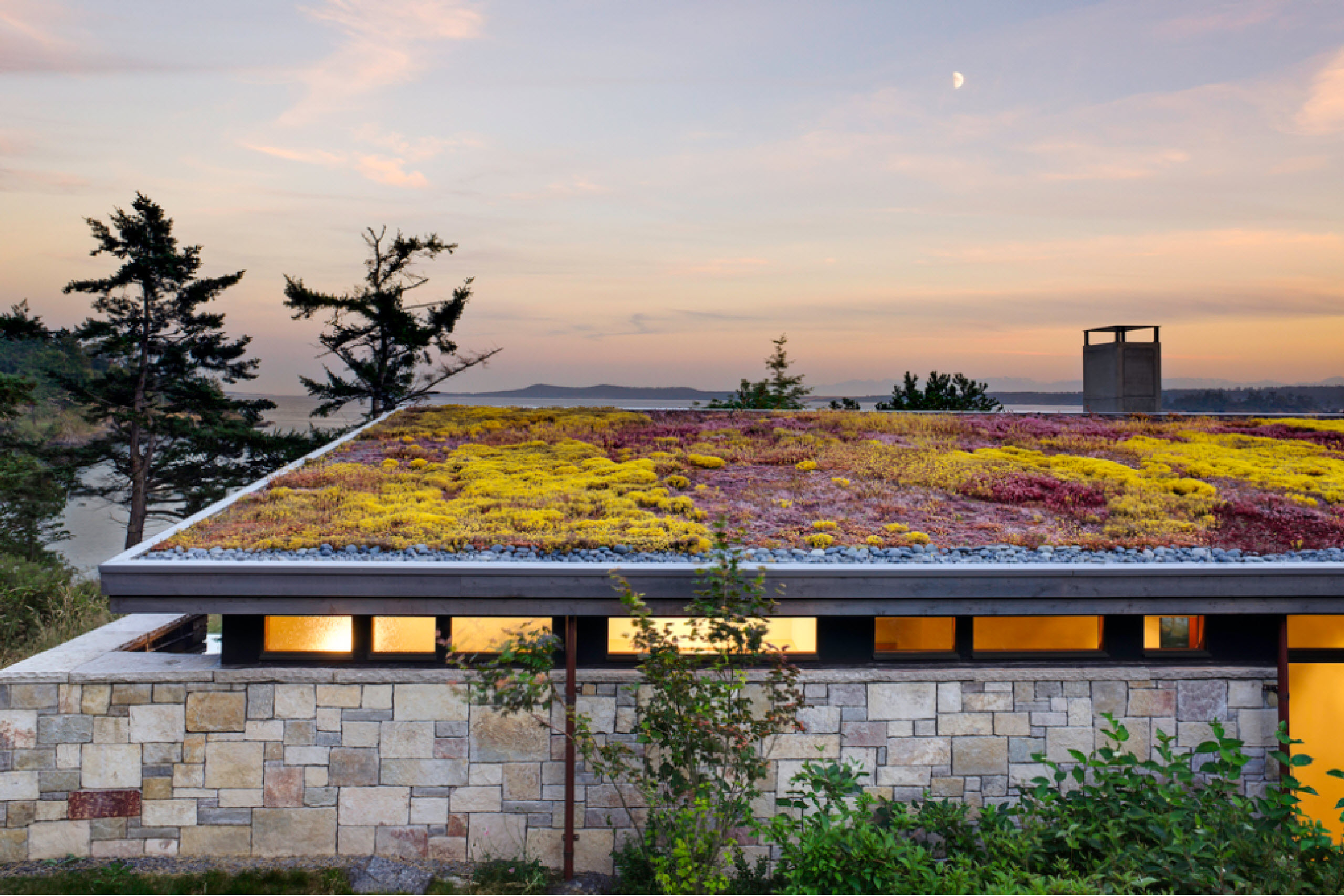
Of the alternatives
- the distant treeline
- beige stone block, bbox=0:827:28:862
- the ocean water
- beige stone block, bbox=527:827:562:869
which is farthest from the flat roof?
the distant treeline

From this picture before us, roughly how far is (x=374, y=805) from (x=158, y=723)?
172cm

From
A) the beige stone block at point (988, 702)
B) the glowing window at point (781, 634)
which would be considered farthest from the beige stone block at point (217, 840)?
the beige stone block at point (988, 702)

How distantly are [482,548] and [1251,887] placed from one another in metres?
5.30

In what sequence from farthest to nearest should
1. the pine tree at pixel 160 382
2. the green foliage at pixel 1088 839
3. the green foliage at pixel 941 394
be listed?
the green foliage at pixel 941 394 < the pine tree at pixel 160 382 < the green foliage at pixel 1088 839

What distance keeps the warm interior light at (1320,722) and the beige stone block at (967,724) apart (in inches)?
119

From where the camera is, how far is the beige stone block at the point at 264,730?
208 inches

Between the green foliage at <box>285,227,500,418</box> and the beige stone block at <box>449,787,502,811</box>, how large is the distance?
17547 mm

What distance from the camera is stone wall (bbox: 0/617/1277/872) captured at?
17.3ft

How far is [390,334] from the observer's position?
21.8 meters

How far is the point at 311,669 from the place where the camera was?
528 cm

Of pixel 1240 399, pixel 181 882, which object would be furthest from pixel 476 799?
pixel 1240 399

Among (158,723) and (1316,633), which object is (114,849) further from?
(1316,633)

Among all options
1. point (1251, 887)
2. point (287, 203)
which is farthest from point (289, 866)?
point (287, 203)

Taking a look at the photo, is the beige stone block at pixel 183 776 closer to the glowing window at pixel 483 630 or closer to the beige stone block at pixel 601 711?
the glowing window at pixel 483 630
